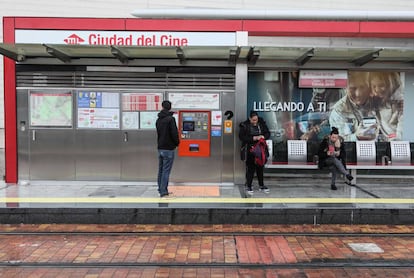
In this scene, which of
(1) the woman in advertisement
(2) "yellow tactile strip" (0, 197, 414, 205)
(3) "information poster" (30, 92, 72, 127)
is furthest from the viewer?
(1) the woman in advertisement

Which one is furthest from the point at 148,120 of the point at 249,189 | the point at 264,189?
the point at 264,189

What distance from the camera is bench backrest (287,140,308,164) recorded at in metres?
9.95

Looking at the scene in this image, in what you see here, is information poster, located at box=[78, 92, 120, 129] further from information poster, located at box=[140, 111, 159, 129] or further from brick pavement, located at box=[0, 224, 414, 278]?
brick pavement, located at box=[0, 224, 414, 278]

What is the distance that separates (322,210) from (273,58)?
3.78 metres

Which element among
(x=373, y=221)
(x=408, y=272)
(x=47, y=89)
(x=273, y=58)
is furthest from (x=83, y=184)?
(x=408, y=272)

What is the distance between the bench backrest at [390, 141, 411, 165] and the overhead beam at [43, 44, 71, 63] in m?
7.63

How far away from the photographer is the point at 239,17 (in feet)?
31.8

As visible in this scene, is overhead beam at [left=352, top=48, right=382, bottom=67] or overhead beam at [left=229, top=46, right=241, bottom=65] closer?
overhead beam at [left=229, top=46, right=241, bottom=65]

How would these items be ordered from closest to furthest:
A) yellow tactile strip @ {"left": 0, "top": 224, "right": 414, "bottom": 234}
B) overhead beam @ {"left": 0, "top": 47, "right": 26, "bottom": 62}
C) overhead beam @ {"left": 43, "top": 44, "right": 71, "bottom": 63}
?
1. yellow tactile strip @ {"left": 0, "top": 224, "right": 414, "bottom": 234}
2. overhead beam @ {"left": 43, "top": 44, "right": 71, "bottom": 63}
3. overhead beam @ {"left": 0, "top": 47, "right": 26, "bottom": 62}

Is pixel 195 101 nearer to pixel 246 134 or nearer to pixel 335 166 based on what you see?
pixel 246 134

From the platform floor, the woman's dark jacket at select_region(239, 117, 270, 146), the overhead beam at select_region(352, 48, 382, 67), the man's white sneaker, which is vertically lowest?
the platform floor

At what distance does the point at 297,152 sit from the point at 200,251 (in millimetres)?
4983

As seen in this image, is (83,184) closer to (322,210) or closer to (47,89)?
(47,89)

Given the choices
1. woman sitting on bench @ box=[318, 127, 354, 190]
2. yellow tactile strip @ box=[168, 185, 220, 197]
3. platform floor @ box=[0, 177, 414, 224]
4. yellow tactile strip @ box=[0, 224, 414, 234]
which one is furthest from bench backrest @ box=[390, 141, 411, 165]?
yellow tactile strip @ box=[168, 185, 220, 197]
